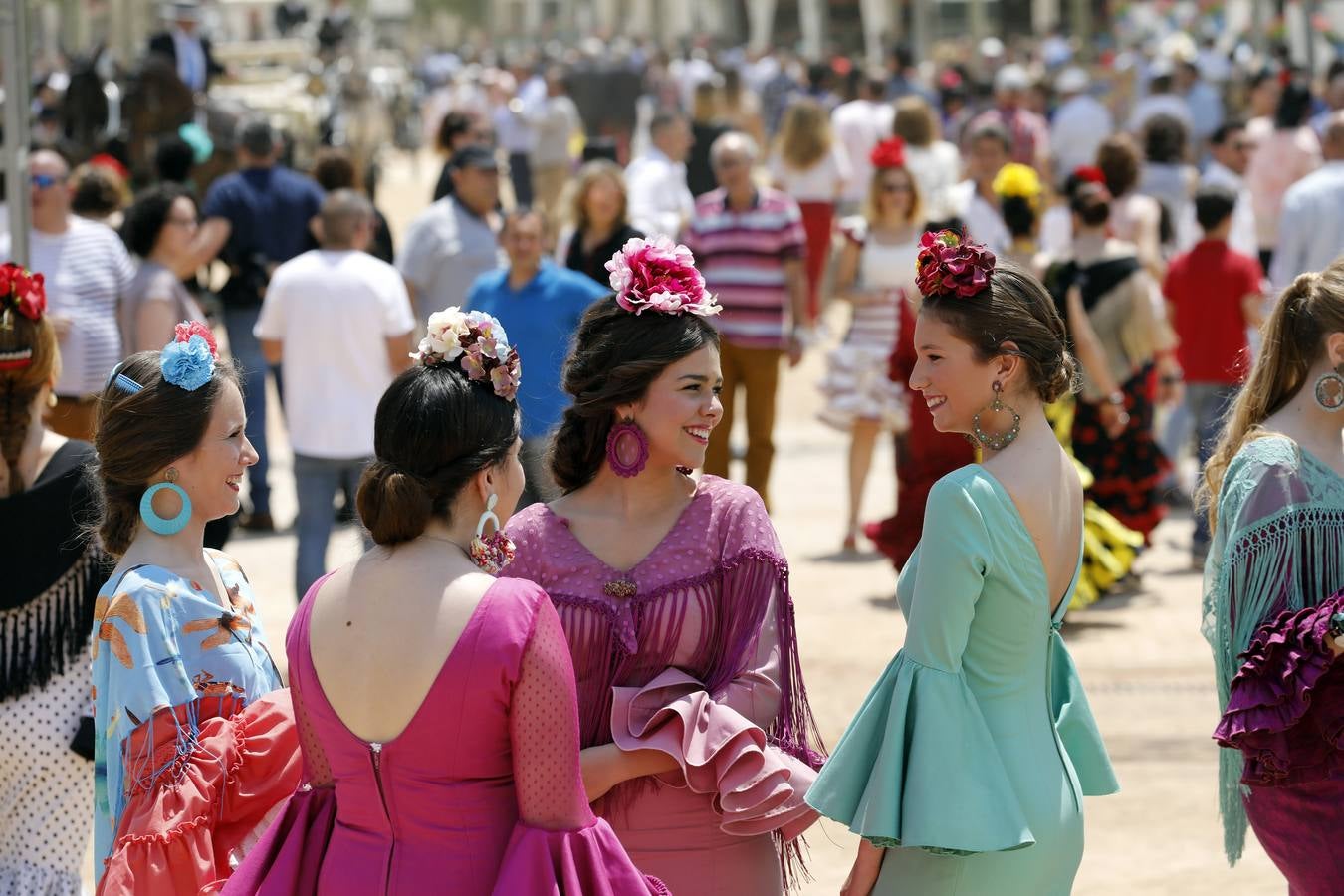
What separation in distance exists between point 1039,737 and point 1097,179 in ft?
19.6

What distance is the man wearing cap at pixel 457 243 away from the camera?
349 inches

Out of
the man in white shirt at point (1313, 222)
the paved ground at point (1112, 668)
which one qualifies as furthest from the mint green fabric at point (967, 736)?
the man in white shirt at point (1313, 222)

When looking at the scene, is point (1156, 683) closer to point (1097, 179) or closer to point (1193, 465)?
point (1097, 179)

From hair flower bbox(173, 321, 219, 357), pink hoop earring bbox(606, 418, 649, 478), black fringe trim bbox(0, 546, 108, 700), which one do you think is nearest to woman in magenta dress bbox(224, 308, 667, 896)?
pink hoop earring bbox(606, 418, 649, 478)

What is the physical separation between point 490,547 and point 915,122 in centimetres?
1038

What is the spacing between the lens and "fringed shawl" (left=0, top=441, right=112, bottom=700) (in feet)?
13.8

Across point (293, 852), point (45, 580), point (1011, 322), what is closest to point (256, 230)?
point (45, 580)

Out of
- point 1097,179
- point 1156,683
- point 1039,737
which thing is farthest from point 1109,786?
point 1097,179

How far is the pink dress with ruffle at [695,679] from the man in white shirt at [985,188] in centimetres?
738

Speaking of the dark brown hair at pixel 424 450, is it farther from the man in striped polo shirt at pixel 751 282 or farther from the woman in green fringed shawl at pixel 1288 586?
the man in striped polo shirt at pixel 751 282

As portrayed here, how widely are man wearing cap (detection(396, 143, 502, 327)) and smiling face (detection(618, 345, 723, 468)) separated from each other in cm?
531

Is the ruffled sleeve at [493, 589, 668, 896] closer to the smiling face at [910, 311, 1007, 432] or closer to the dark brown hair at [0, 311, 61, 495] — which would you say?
the smiling face at [910, 311, 1007, 432]

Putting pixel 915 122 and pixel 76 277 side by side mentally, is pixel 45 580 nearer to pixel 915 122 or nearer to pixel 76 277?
pixel 76 277

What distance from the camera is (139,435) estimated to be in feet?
11.6
